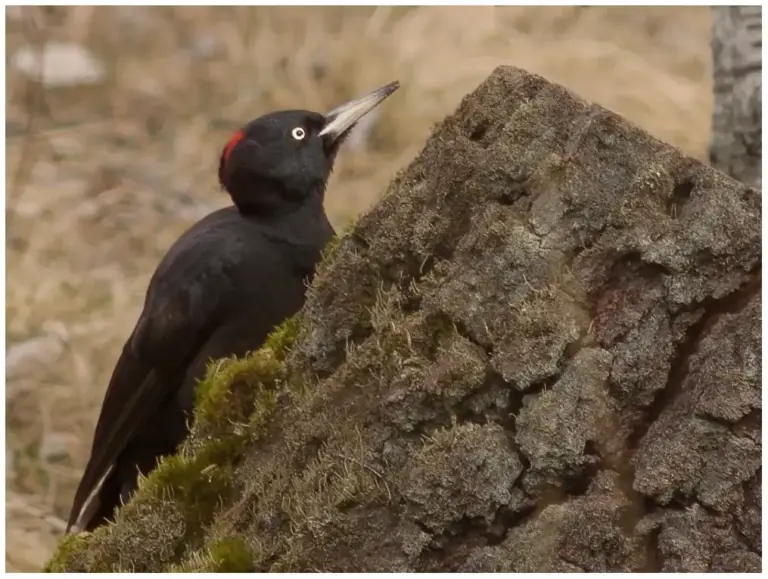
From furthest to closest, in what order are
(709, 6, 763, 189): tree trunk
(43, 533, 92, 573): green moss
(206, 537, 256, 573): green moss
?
(709, 6, 763, 189): tree trunk < (43, 533, 92, 573): green moss < (206, 537, 256, 573): green moss

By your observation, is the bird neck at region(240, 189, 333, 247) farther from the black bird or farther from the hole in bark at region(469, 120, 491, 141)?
the hole in bark at region(469, 120, 491, 141)

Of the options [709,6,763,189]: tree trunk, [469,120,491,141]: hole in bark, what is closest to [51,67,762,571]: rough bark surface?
[469,120,491,141]: hole in bark

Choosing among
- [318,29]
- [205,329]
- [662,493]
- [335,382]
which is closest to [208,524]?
[335,382]

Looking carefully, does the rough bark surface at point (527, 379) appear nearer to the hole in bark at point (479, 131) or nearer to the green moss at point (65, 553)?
the hole in bark at point (479, 131)

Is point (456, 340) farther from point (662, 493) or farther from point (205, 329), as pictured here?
point (205, 329)

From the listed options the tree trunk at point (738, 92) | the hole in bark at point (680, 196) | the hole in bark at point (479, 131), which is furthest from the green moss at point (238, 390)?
the tree trunk at point (738, 92)

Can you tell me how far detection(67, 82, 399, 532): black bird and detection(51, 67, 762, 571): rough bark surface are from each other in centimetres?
29

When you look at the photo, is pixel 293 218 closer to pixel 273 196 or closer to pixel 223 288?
pixel 273 196

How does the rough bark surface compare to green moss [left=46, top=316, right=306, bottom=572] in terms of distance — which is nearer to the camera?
the rough bark surface

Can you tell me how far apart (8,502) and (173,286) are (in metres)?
0.42

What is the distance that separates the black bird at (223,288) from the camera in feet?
4.29

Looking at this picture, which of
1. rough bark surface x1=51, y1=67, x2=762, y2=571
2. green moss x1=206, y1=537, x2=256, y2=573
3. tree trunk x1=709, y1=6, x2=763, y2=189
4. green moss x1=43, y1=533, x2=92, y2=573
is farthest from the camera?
tree trunk x1=709, y1=6, x2=763, y2=189

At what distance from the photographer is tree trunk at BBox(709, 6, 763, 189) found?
1.25 metres

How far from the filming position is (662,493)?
0.86 m
